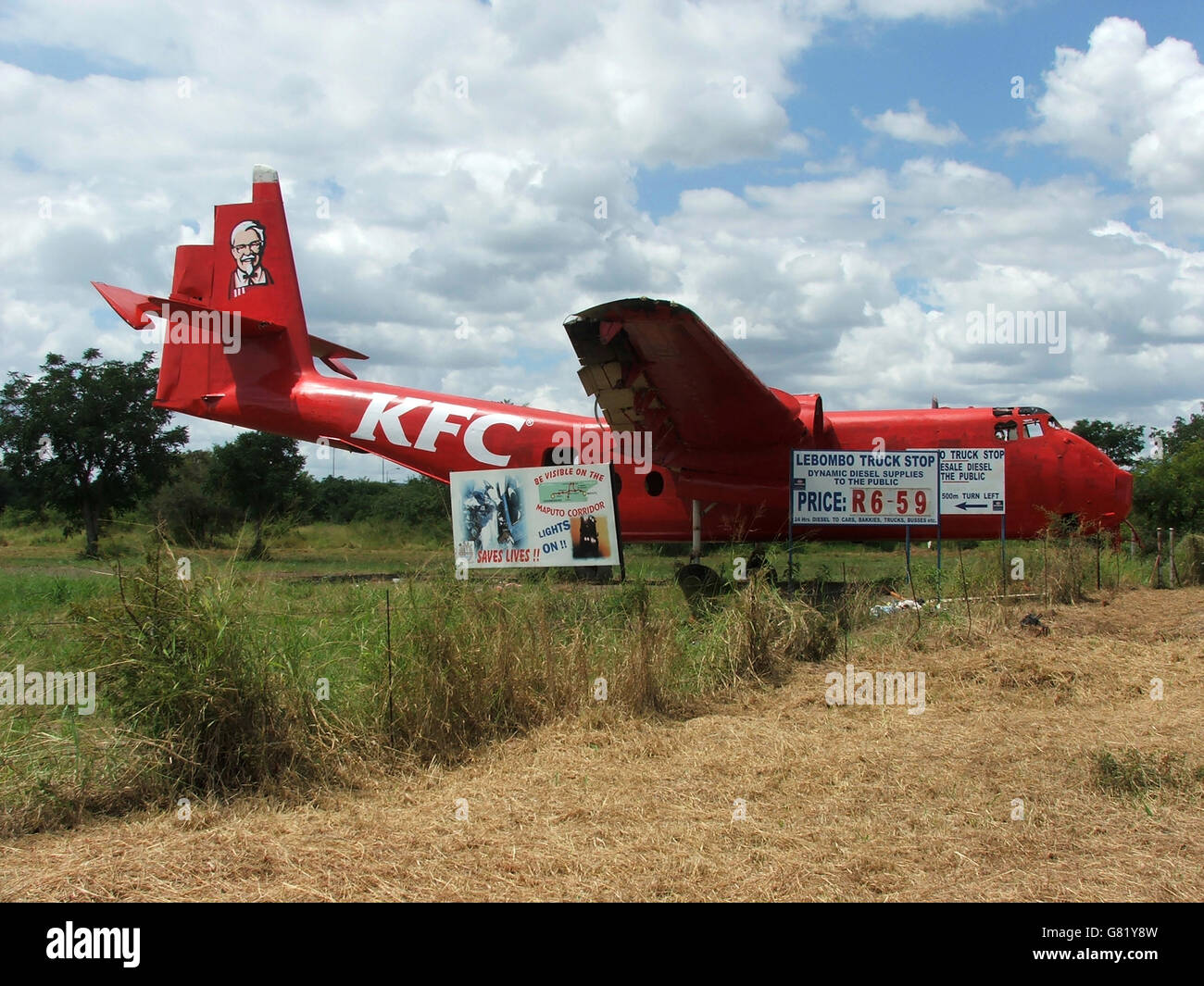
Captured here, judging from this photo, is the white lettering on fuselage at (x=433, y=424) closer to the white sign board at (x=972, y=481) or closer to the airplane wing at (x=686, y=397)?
the airplane wing at (x=686, y=397)

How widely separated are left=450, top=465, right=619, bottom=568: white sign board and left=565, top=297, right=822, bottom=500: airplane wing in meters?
2.22

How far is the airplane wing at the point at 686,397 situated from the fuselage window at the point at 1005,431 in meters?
2.86

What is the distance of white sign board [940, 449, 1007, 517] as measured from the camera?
1229cm

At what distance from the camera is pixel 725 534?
14430mm

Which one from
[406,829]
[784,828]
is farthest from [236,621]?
[784,828]

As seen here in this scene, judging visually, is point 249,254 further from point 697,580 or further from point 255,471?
point 255,471

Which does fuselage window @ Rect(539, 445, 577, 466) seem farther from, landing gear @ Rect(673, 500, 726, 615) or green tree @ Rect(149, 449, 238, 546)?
green tree @ Rect(149, 449, 238, 546)

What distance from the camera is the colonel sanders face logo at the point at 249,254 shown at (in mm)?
16844

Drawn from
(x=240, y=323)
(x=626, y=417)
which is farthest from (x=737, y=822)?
(x=240, y=323)

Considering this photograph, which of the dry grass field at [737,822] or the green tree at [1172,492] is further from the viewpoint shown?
the green tree at [1172,492]

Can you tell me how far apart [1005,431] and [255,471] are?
21.8 meters

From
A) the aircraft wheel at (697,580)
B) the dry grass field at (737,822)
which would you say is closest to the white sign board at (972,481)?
the aircraft wheel at (697,580)

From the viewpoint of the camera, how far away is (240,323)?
1636 centimetres

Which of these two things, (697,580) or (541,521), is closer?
(541,521)
